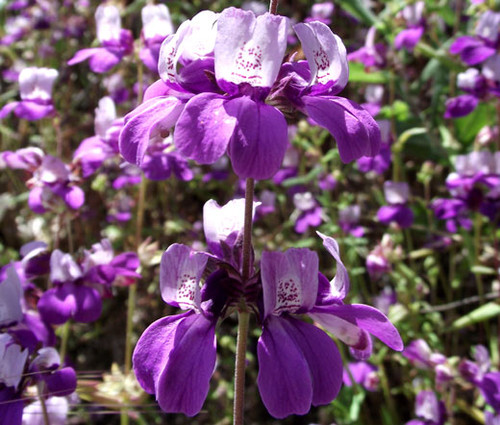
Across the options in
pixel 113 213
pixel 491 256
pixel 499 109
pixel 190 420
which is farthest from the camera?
pixel 113 213

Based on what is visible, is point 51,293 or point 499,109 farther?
point 499,109

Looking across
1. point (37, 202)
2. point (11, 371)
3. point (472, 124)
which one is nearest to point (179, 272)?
point (11, 371)

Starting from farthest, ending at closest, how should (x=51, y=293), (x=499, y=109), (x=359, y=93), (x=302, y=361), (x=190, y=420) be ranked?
(x=359, y=93) < (x=190, y=420) < (x=499, y=109) < (x=51, y=293) < (x=302, y=361)

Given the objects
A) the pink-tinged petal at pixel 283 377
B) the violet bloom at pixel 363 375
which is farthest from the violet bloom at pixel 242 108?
the violet bloom at pixel 363 375

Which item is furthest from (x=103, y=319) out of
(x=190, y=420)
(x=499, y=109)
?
(x=499, y=109)

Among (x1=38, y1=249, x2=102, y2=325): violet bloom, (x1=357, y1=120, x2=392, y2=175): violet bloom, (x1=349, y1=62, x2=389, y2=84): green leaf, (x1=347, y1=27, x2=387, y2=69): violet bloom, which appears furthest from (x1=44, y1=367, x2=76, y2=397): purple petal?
(x1=349, y1=62, x2=389, y2=84): green leaf

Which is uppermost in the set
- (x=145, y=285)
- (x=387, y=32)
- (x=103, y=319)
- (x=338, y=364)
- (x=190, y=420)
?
(x=387, y=32)

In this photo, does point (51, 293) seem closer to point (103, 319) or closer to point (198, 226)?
point (198, 226)
